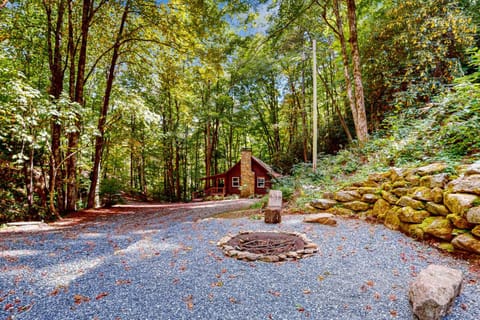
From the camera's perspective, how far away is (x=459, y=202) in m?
2.74

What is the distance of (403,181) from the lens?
3834 millimetres

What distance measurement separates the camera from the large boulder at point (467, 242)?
2519mm

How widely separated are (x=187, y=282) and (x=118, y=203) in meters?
9.80

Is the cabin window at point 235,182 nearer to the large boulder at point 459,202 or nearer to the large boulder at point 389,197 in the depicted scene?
the large boulder at point 389,197

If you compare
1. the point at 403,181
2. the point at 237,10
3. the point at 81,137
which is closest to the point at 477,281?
the point at 403,181

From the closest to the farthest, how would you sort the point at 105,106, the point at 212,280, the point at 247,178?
1. the point at 212,280
2. the point at 105,106
3. the point at 247,178

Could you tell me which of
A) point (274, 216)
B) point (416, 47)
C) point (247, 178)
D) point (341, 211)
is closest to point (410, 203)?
point (341, 211)

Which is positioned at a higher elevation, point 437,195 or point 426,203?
point 437,195

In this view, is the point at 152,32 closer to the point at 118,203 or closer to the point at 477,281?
the point at 118,203

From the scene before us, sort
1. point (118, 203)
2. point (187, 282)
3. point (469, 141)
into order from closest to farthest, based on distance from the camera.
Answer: point (187, 282) → point (469, 141) → point (118, 203)

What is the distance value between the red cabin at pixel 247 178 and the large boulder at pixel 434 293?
41.4 feet

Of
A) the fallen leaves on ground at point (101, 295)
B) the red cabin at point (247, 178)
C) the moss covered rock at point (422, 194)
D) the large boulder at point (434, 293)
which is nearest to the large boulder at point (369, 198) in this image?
the moss covered rock at point (422, 194)

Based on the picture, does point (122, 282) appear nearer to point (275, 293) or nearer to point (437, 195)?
point (275, 293)

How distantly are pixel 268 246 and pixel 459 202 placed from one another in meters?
2.51
